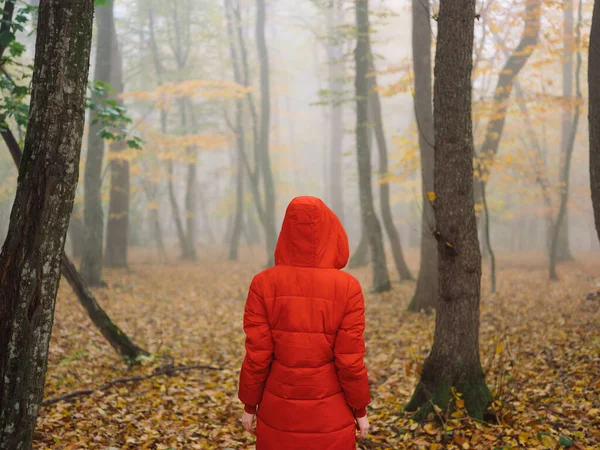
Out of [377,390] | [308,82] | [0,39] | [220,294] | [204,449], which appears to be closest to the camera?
[204,449]

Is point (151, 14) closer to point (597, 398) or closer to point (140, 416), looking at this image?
point (140, 416)

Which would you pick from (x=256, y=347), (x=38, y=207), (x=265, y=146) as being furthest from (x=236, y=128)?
(x=256, y=347)

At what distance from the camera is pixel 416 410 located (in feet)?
16.9

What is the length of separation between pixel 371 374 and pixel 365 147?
7466 millimetres

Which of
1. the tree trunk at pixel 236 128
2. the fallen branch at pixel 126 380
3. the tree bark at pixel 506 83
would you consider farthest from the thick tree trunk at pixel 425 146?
the tree trunk at pixel 236 128

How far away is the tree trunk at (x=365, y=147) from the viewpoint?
13164 mm

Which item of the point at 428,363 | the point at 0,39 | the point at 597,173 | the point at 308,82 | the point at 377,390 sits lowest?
the point at 377,390

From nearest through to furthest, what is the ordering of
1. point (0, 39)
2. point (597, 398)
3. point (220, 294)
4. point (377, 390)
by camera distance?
1. point (597, 398)
2. point (0, 39)
3. point (377, 390)
4. point (220, 294)

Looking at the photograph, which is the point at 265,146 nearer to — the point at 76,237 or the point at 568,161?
the point at 76,237

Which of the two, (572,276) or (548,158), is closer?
(572,276)

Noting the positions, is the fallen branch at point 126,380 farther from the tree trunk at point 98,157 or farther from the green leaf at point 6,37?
the tree trunk at point 98,157

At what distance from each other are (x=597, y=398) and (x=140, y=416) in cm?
466

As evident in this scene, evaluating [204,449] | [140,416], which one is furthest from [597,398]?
[140,416]

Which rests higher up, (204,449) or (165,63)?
(165,63)
